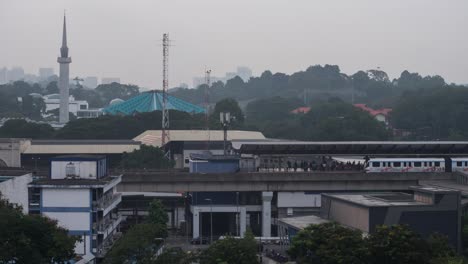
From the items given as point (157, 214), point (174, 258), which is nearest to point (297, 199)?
point (157, 214)

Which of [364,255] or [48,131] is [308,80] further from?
[364,255]

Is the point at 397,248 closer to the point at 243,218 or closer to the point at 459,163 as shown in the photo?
the point at 243,218

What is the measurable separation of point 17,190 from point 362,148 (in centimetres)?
1507

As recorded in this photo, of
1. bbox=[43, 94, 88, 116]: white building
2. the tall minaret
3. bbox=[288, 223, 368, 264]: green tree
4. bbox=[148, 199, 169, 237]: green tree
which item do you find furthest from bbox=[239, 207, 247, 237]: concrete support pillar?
bbox=[43, 94, 88, 116]: white building

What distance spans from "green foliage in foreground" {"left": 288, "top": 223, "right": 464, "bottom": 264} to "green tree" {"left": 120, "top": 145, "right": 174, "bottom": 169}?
25.3 m

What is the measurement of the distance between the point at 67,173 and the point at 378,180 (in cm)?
1179

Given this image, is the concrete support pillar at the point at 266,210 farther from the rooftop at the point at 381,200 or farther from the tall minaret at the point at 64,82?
the tall minaret at the point at 64,82

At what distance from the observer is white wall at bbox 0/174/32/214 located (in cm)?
2334

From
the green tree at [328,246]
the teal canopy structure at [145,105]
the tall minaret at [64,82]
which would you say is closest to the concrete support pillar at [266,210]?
the green tree at [328,246]

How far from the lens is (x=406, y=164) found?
34.6 meters

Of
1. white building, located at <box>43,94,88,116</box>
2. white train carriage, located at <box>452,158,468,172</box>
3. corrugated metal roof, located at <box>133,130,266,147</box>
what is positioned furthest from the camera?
white building, located at <box>43,94,88,116</box>

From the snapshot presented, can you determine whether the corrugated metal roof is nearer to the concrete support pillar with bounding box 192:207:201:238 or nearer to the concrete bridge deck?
the concrete bridge deck

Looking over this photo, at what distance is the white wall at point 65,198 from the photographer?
24.5 metres

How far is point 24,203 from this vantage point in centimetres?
2458
